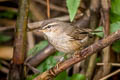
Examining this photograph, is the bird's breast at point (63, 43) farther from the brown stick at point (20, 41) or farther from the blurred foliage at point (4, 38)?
the blurred foliage at point (4, 38)

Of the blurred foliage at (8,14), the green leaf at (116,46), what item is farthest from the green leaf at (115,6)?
the blurred foliage at (8,14)

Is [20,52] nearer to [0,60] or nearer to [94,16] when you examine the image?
[94,16]

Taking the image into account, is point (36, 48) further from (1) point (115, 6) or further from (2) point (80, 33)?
(1) point (115, 6)

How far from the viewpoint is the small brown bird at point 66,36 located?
2.90 metres

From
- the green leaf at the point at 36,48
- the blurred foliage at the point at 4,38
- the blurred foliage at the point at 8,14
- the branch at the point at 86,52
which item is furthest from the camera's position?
the blurred foliage at the point at 8,14

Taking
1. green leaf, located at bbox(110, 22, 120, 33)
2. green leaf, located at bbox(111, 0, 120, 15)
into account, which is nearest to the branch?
green leaf, located at bbox(110, 22, 120, 33)

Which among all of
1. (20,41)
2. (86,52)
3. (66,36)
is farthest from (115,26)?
(20,41)

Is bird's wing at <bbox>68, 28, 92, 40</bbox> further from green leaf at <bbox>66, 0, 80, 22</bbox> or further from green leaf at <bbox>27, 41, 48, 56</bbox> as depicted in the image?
green leaf at <bbox>27, 41, 48, 56</bbox>

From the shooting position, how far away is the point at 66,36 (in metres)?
3.00

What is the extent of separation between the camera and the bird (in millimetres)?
2904

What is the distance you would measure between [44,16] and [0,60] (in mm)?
1384

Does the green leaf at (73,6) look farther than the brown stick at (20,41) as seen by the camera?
No

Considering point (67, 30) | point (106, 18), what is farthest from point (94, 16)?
point (67, 30)

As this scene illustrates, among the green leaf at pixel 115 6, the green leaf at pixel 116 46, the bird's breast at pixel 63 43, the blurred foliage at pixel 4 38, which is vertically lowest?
the blurred foliage at pixel 4 38
